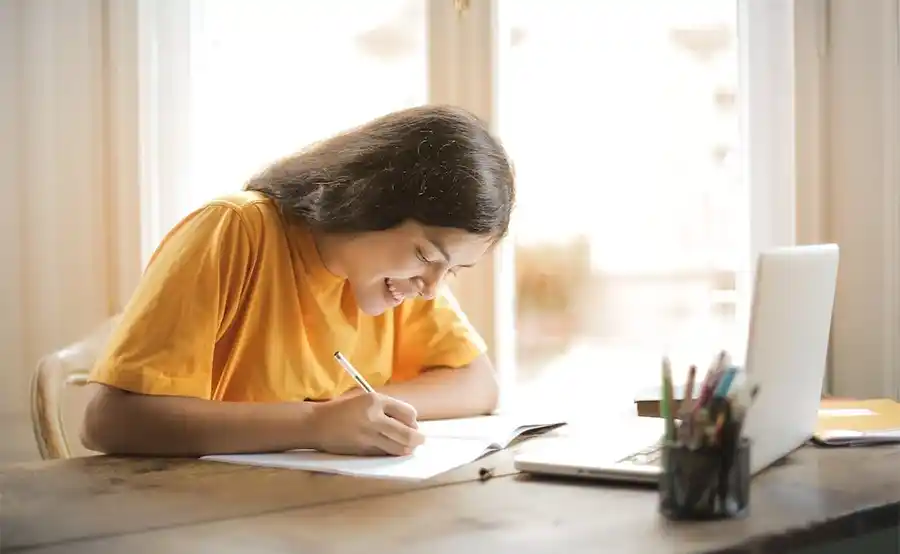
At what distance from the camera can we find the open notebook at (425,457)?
47.7 inches

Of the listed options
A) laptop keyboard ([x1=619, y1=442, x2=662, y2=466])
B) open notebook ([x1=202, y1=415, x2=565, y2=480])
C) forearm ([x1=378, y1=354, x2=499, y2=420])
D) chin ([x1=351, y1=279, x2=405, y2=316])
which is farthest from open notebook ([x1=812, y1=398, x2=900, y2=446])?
chin ([x1=351, y1=279, x2=405, y2=316])

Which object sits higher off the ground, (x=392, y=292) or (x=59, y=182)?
(x=59, y=182)

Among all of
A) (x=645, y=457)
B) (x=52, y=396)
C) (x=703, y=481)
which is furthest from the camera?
(x=52, y=396)

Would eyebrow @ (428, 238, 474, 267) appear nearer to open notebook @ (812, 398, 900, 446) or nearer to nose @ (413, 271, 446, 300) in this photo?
nose @ (413, 271, 446, 300)

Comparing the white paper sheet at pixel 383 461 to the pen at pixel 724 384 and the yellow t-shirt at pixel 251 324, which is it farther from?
the pen at pixel 724 384

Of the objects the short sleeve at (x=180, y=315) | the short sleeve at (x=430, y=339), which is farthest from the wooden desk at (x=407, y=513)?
the short sleeve at (x=430, y=339)

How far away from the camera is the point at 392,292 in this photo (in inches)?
62.3

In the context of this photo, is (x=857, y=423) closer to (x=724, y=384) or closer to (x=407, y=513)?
(x=724, y=384)

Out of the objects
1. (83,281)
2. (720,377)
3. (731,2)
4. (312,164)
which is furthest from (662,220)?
(720,377)

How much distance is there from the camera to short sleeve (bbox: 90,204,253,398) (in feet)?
4.44

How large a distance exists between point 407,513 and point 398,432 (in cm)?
29

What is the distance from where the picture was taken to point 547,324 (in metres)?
2.39

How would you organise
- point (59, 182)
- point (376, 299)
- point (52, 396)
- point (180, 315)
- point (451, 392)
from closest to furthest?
point (180, 315)
point (376, 299)
point (451, 392)
point (52, 396)
point (59, 182)

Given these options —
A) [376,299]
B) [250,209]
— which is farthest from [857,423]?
[250,209]
